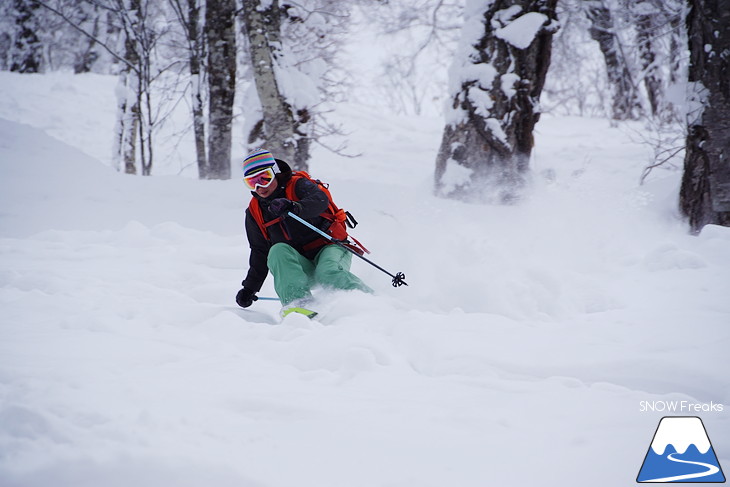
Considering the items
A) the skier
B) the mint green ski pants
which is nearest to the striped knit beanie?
the skier

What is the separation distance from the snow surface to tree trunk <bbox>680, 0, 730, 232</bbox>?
401 millimetres

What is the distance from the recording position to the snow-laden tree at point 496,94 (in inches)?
229

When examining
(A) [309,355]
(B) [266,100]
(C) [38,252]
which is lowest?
(C) [38,252]

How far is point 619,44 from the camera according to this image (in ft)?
40.4

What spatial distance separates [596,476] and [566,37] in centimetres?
1205

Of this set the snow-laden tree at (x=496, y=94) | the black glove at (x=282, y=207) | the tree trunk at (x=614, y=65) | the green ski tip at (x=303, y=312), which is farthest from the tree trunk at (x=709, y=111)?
the tree trunk at (x=614, y=65)

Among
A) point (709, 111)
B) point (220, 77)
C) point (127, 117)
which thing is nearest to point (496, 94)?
point (709, 111)

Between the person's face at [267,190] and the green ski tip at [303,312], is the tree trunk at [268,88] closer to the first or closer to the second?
the person's face at [267,190]

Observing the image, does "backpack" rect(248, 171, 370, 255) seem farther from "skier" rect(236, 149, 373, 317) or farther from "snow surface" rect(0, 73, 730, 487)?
"snow surface" rect(0, 73, 730, 487)

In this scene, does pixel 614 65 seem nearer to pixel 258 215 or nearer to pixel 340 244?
pixel 340 244

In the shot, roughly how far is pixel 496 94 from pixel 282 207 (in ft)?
11.7

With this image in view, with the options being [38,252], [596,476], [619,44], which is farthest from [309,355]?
[619,44]

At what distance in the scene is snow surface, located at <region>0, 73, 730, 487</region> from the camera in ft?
4.75

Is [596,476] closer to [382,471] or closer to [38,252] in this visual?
[382,471]
